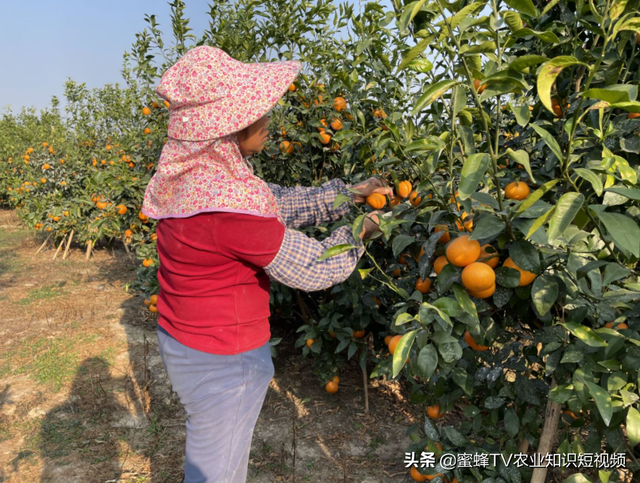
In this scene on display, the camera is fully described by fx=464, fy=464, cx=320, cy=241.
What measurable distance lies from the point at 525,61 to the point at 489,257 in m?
0.44

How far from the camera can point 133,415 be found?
2.86 metres

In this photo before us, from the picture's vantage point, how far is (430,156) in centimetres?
119

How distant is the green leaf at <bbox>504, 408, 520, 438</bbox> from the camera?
153 cm

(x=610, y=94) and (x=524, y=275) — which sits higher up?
(x=610, y=94)

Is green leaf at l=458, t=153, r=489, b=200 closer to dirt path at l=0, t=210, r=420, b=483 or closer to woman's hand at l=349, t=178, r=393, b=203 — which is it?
woman's hand at l=349, t=178, r=393, b=203

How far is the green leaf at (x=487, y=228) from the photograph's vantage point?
96cm

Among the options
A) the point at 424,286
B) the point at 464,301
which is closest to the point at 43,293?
the point at 424,286

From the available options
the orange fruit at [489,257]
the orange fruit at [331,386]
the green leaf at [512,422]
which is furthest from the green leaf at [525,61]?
the orange fruit at [331,386]

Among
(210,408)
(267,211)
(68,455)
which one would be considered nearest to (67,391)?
(68,455)

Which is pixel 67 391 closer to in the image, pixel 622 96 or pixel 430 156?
pixel 430 156

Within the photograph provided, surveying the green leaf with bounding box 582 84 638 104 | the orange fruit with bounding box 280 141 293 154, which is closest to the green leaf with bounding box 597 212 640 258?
the green leaf with bounding box 582 84 638 104

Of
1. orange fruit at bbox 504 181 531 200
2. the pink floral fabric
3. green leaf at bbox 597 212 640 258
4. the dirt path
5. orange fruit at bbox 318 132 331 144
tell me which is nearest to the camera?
green leaf at bbox 597 212 640 258

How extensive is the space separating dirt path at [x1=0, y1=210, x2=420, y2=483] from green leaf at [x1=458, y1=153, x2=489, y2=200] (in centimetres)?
186

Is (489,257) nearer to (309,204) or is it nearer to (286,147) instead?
(309,204)
